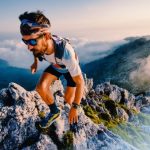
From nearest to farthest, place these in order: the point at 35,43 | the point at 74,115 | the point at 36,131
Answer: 1. the point at 35,43
2. the point at 74,115
3. the point at 36,131

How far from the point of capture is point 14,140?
27453 mm

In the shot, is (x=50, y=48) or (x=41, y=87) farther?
(x=41, y=87)

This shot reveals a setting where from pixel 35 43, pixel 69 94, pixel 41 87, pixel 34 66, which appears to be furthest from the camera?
pixel 69 94

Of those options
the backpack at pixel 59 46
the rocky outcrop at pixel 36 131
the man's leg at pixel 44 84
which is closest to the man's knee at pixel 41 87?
the man's leg at pixel 44 84

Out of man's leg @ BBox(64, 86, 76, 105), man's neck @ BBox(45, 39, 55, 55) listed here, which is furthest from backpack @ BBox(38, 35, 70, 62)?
man's leg @ BBox(64, 86, 76, 105)

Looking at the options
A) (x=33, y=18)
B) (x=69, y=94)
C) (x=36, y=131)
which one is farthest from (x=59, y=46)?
(x=36, y=131)

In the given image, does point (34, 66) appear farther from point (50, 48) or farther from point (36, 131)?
point (36, 131)

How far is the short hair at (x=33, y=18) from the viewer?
1258 cm

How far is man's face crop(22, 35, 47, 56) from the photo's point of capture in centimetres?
1231

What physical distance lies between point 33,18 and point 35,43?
0.96 metres

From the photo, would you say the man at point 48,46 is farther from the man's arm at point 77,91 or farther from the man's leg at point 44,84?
the man's leg at point 44,84

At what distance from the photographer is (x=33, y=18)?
12680 millimetres

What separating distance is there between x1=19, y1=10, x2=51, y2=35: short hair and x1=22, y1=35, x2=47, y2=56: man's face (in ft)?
0.74

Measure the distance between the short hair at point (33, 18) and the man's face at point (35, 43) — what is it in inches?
8.9
